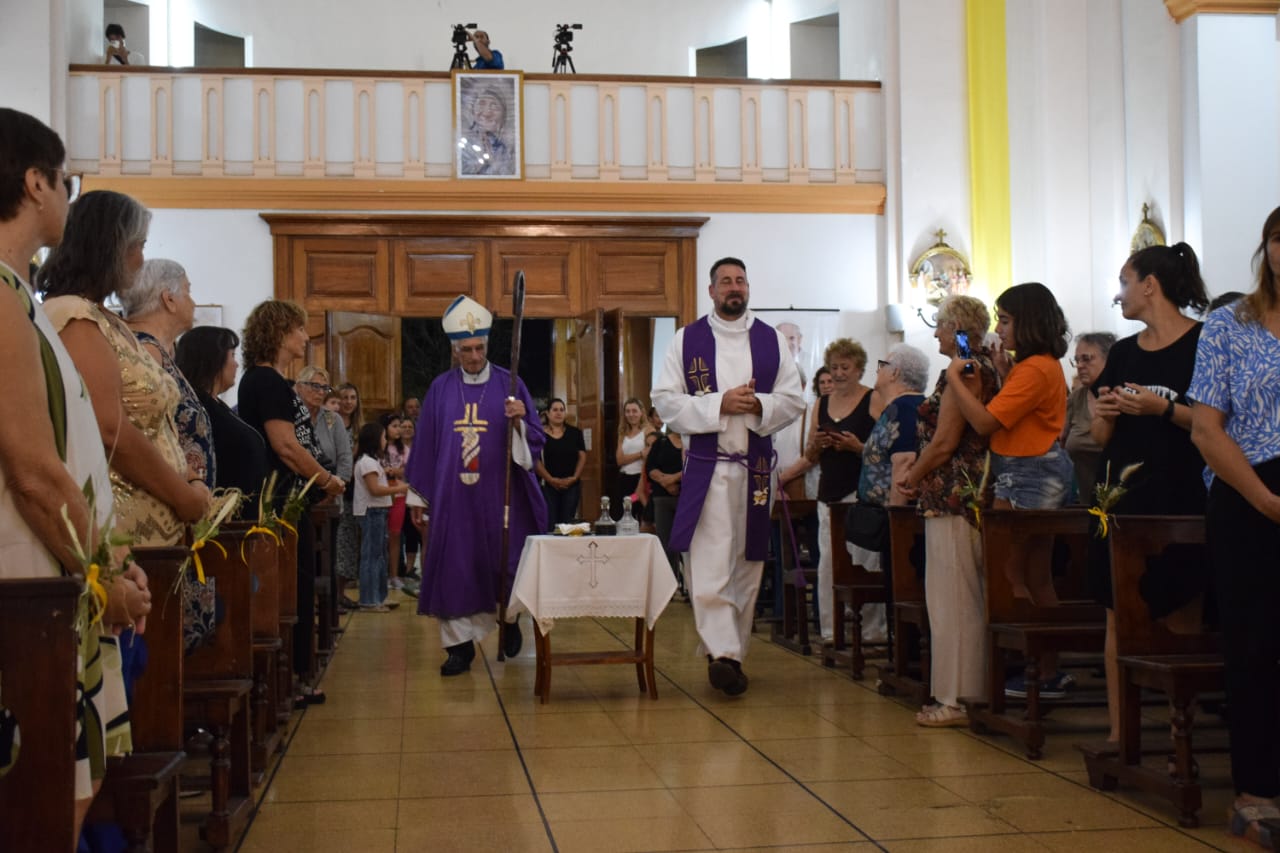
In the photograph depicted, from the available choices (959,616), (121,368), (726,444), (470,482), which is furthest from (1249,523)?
(470,482)

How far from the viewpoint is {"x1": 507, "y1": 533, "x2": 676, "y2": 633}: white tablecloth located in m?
5.75

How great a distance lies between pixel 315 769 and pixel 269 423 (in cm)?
165

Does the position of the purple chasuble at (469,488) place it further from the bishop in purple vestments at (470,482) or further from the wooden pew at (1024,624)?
the wooden pew at (1024,624)

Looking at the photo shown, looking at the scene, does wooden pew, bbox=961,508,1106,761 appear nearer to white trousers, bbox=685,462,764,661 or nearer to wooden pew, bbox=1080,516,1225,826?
wooden pew, bbox=1080,516,1225,826

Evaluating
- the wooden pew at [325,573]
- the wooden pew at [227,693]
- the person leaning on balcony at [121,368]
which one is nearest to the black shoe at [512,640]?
the wooden pew at [325,573]

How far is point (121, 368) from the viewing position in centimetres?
303

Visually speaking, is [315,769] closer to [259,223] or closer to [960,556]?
[960,556]

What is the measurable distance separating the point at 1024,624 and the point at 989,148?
8528mm

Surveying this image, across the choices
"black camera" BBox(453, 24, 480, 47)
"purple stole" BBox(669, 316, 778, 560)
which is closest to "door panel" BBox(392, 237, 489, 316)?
"black camera" BBox(453, 24, 480, 47)

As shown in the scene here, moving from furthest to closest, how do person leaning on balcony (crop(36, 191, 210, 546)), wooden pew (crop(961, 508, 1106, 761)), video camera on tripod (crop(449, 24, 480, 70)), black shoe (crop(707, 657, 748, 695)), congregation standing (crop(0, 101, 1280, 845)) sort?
video camera on tripod (crop(449, 24, 480, 70)) → black shoe (crop(707, 657, 748, 695)) → wooden pew (crop(961, 508, 1106, 761)) → person leaning on balcony (crop(36, 191, 210, 546)) → congregation standing (crop(0, 101, 1280, 845))

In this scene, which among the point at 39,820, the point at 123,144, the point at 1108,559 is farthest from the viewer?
the point at 123,144

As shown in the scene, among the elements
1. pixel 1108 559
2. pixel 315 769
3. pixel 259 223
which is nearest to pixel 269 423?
pixel 315 769

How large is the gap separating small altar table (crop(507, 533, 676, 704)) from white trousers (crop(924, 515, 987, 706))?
121cm

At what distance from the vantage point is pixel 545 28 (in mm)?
16047
